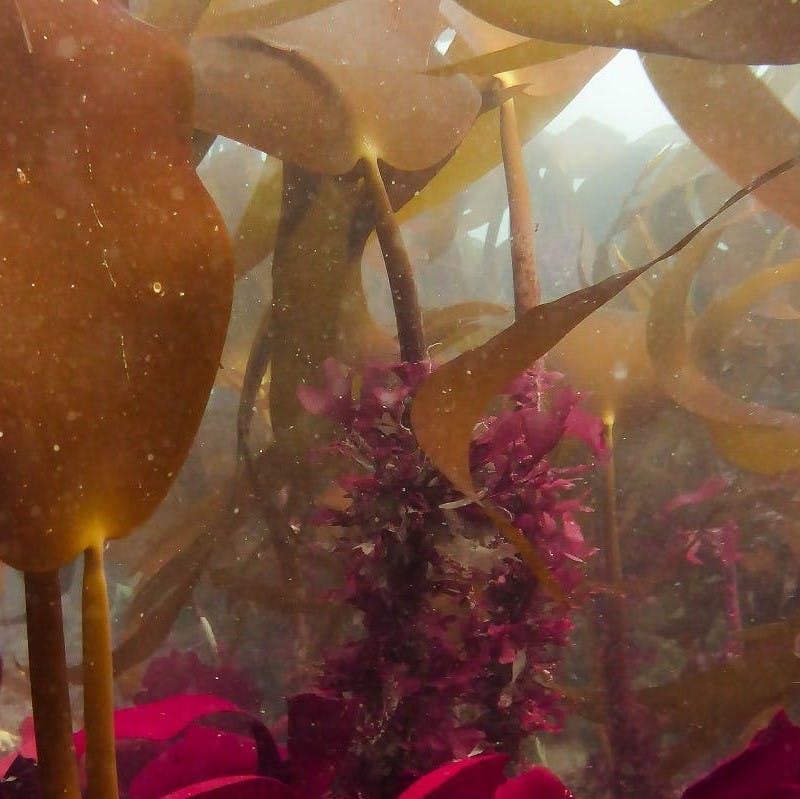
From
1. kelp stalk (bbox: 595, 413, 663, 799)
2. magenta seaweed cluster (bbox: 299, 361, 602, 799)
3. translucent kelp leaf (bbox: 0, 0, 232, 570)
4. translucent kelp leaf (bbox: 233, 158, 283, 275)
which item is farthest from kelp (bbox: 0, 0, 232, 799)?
kelp stalk (bbox: 595, 413, 663, 799)

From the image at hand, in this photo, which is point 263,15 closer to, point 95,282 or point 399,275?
point 399,275

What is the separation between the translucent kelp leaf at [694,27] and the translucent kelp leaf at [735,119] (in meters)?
0.20

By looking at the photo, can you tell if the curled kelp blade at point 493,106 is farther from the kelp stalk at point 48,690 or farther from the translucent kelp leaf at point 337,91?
the kelp stalk at point 48,690

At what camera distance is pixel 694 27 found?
82 cm

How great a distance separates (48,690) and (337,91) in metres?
0.87

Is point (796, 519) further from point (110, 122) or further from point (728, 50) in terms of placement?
point (110, 122)

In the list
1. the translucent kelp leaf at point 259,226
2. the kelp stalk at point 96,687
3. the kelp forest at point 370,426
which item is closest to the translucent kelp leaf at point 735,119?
the kelp forest at point 370,426

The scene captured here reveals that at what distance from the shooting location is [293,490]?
1.28 m

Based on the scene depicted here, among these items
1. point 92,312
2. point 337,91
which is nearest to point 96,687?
point 92,312

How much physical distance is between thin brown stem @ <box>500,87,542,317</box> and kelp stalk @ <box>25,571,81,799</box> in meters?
0.85

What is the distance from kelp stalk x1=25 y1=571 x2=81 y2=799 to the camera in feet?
1.52

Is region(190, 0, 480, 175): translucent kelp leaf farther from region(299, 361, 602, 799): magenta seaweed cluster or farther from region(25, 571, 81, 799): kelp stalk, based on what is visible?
region(25, 571, 81, 799): kelp stalk

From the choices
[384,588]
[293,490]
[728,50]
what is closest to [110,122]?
[384,588]

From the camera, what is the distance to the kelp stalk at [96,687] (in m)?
0.46
